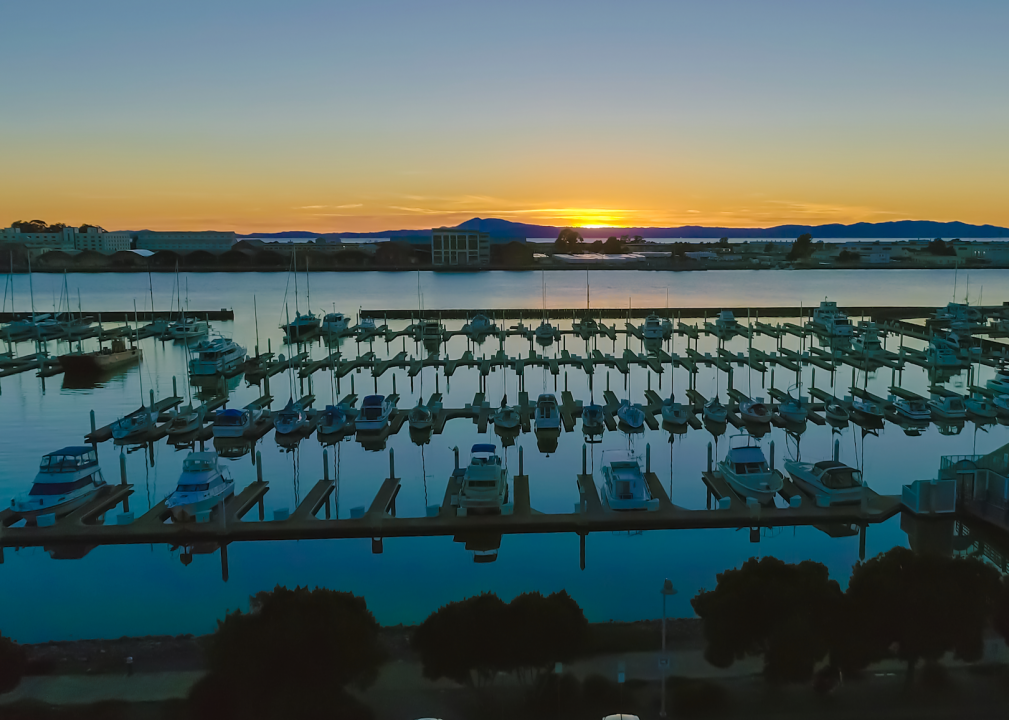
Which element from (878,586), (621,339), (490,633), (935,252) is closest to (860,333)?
(621,339)

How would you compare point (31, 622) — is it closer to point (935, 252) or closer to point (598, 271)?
point (598, 271)

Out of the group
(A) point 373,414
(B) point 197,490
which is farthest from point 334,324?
(B) point 197,490

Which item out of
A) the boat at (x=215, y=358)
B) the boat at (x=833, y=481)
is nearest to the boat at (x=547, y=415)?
the boat at (x=833, y=481)

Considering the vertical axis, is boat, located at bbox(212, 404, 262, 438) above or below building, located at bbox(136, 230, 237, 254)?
below

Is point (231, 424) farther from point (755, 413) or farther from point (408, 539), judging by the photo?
point (755, 413)

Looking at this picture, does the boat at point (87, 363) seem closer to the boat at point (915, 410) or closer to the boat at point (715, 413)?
the boat at point (715, 413)

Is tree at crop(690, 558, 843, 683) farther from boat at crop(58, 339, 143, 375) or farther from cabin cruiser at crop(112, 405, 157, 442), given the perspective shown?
boat at crop(58, 339, 143, 375)

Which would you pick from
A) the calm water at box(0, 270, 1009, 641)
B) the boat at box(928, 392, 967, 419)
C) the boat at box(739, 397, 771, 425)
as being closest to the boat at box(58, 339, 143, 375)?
the calm water at box(0, 270, 1009, 641)
